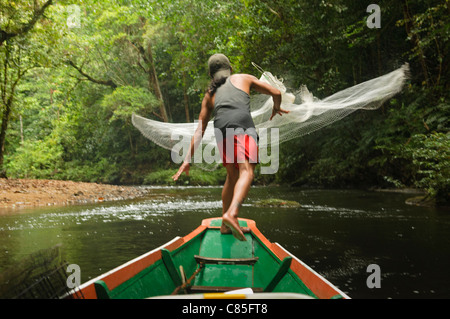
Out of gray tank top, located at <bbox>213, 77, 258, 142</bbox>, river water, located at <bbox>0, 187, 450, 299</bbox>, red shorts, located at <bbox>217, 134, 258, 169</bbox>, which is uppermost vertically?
gray tank top, located at <bbox>213, 77, 258, 142</bbox>

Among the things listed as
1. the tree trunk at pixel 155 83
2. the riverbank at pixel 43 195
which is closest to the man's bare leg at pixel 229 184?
the riverbank at pixel 43 195

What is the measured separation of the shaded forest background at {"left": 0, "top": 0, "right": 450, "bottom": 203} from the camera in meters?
9.34

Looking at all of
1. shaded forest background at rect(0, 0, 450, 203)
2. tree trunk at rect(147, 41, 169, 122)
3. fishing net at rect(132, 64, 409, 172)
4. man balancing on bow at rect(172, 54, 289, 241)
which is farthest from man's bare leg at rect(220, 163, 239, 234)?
tree trunk at rect(147, 41, 169, 122)

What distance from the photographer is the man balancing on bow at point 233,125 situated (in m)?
2.75

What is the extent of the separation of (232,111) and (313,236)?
3.44 m

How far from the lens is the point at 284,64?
13.0m

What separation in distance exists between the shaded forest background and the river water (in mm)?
1748

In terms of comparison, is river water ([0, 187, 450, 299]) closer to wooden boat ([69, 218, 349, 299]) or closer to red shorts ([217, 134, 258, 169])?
wooden boat ([69, 218, 349, 299])

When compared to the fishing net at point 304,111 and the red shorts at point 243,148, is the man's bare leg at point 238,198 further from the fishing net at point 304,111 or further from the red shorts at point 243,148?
the fishing net at point 304,111

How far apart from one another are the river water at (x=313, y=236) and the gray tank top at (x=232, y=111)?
1775 mm

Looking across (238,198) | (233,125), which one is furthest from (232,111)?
(238,198)

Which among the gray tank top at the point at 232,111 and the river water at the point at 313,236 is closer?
the gray tank top at the point at 232,111

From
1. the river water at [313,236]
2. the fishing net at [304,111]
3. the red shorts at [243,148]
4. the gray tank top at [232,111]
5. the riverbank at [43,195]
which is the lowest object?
the river water at [313,236]
